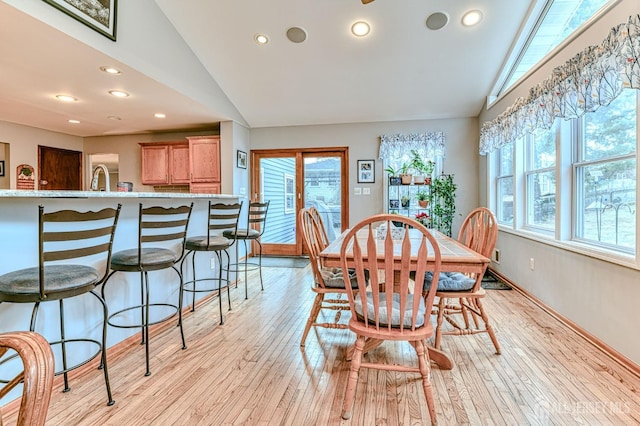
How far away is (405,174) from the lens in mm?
4750

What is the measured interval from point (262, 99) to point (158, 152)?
6.81 ft

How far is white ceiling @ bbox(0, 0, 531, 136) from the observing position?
295 centimetres

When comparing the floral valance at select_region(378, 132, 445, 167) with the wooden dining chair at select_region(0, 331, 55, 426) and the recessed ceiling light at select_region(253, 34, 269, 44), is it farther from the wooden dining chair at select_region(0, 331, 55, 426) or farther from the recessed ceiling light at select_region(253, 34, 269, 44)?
the wooden dining chair at select_region(0, 331, 55, 426)

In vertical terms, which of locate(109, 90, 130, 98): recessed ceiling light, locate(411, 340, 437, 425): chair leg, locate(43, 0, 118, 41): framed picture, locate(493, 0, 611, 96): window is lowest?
locate(411, 340, 437, 425): chair leg

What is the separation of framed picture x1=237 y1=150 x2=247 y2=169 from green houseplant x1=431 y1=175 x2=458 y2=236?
299 centimetres

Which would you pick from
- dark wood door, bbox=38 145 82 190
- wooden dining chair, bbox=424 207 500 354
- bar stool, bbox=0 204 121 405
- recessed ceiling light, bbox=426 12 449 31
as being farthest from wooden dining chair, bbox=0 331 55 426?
dark wood door, bbox=38 145 82 190

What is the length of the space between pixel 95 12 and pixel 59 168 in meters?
4.21

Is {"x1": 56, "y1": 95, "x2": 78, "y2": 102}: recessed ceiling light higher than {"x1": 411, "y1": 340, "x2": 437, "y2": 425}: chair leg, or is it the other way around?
{"x1": 56, "y1": 95, "x2": 78, "y2": 102}: recessed ceiling light

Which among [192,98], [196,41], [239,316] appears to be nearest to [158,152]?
[192,98]

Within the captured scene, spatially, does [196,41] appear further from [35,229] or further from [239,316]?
[239,316]

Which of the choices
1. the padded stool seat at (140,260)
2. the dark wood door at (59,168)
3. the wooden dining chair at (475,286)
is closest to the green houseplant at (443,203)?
the wooden dining chair at (475,286)

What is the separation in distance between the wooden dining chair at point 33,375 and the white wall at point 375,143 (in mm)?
4698

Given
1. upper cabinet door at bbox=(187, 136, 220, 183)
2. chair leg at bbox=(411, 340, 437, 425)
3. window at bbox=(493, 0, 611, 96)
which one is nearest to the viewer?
chair leg at bbox=(411, 340, 437, 425)

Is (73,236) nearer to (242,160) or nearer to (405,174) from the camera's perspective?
(242,160)
